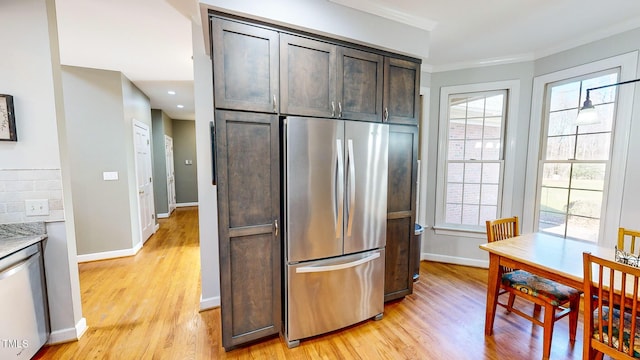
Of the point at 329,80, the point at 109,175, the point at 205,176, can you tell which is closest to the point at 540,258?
the point at 329,80

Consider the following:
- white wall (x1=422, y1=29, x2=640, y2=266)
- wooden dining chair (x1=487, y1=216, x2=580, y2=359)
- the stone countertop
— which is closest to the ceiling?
white wall (x1=422, y1=29, x2=640, y2=266)

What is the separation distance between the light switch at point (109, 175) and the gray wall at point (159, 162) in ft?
8.04

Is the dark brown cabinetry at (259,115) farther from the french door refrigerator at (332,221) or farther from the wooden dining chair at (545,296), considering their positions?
the wooden dining chair at (545,296)

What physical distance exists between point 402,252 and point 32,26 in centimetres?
336

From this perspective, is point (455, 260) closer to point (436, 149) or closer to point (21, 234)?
point (436, 149)

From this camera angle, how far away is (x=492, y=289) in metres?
1.98

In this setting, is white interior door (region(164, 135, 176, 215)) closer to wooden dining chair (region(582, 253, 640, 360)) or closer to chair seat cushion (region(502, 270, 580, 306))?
chair seat cushion (region(502, 270, 580, 306))

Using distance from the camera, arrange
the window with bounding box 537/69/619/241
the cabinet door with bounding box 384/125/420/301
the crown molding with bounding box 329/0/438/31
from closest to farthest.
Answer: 1. the crown molding with bounding box 329/0/438/31
2. the cabinet door with bounding box 384/125/420/301
3. the window with bounding box 537/69/619/241

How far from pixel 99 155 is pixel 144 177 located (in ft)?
3.41

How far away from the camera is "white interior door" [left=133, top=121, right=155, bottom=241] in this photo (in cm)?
399

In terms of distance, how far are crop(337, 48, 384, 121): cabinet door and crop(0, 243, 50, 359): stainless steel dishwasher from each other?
2.39m

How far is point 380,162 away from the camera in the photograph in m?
2.06

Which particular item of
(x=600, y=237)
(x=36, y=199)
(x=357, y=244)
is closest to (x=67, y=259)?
(x=36, y=199)

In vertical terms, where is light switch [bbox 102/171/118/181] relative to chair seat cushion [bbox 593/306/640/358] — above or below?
above
